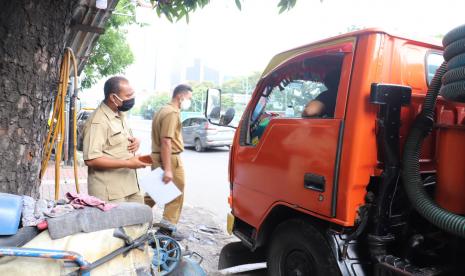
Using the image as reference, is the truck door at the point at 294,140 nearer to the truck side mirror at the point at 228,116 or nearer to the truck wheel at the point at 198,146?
the truck side mirror at the point at 228,116

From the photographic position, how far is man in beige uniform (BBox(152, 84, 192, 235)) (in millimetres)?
4363

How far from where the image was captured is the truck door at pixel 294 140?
242cm

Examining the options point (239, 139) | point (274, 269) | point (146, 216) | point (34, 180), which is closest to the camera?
point (146, 216)

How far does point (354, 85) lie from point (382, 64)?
0.67ft

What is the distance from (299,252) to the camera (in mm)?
2686

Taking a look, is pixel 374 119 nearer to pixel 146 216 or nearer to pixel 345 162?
pixel 345 162

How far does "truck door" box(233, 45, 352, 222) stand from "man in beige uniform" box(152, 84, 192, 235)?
3.66 feet

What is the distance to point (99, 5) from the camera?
17.5 ft

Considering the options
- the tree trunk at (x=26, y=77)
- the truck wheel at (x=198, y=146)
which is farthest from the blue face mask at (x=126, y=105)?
the truck wheel at (x=198, y=146)

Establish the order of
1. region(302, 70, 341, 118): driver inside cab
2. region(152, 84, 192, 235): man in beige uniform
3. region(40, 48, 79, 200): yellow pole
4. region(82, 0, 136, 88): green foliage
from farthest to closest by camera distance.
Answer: region(82, 0, 136, 88): green foliage
region(152, 84, 192, 235): man in beige uniform
region(302, 70, 341, 118): driver inside cab
region(40, 48, 79, 200): yellow pole

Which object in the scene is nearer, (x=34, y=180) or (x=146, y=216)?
(x=146, y=216)

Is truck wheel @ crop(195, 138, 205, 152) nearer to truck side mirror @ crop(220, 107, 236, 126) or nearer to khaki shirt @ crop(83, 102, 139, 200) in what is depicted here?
truck side mirror @ crop(220, 107, 236, 126)

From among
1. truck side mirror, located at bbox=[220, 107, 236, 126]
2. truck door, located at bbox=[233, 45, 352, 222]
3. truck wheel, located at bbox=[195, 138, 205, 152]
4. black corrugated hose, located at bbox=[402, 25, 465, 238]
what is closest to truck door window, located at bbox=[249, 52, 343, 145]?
truck door, located at bbox=[233, 45, 352, 222]

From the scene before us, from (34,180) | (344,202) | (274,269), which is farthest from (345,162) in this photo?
(34,180)
